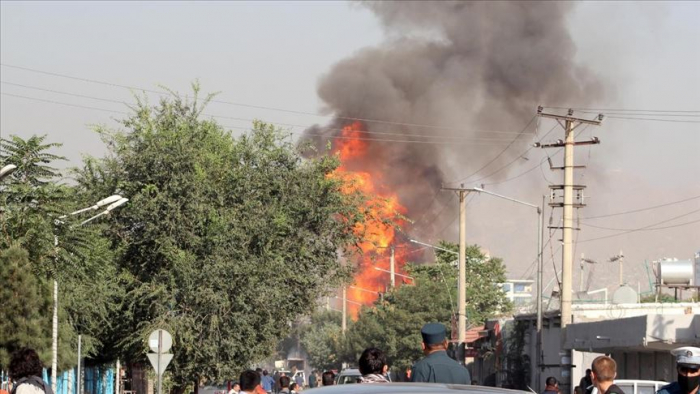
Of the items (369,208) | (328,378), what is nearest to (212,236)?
(369,208)

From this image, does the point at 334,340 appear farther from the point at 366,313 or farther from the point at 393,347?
the point at 393,347

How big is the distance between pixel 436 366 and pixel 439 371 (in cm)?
5

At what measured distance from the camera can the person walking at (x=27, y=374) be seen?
11.3 m

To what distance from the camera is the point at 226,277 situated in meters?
41.3

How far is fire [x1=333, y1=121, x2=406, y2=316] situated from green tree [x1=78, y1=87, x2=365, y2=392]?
233cm

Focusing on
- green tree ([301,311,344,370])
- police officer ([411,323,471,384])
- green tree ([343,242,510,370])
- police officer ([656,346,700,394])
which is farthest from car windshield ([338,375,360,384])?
green tree ([301,311,344,370])

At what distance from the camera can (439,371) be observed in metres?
11.0

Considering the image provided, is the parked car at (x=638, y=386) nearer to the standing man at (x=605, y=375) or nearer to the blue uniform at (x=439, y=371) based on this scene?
the blue uniform at (x=439, y=371)

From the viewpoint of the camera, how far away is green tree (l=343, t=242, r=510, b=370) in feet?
292

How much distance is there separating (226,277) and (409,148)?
163 feet

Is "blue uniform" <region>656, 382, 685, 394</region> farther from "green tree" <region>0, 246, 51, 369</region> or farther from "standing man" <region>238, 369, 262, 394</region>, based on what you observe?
"green tree" <region>0, 246, 51, 369</region>

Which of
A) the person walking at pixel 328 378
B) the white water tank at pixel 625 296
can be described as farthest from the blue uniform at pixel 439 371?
the white water tank at pixel 625 296

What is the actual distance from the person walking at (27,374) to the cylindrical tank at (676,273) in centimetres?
4090

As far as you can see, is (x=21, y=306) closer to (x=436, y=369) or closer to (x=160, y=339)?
(x=160, y=339)
